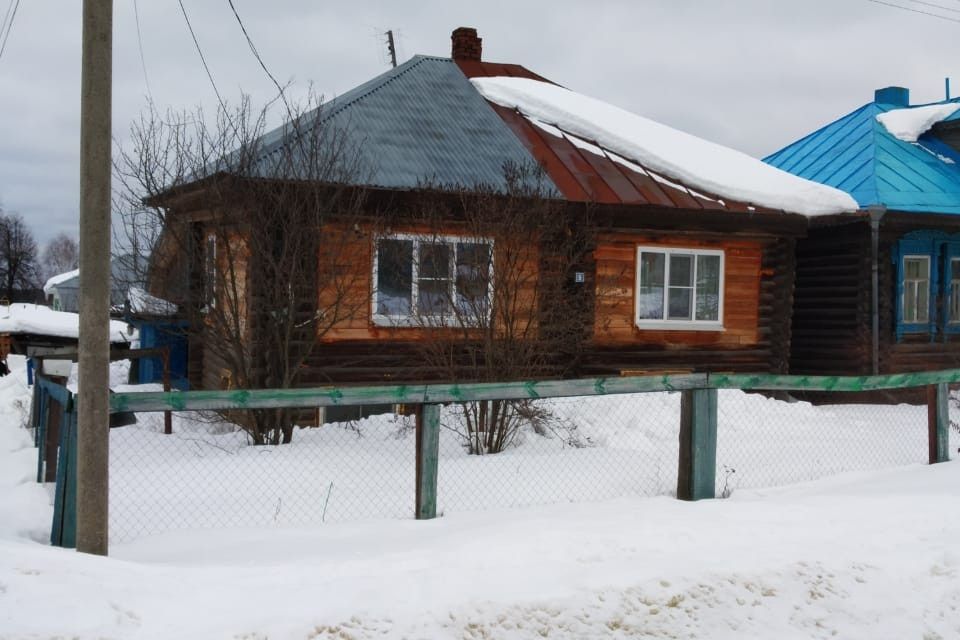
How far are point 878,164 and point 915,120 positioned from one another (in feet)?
9.27

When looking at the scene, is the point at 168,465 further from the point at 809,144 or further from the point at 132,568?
the point at 809,144

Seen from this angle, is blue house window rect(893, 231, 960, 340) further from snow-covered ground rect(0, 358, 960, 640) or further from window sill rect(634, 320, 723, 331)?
snow-covered ground rect(0, 358, 960, 640)

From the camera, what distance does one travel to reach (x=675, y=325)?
44.4 ft

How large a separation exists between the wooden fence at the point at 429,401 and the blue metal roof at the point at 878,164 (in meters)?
8.62

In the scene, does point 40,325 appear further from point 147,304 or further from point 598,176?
point 598,176

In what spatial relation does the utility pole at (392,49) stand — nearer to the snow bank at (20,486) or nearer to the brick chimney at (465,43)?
the brick chimney at (465,43)

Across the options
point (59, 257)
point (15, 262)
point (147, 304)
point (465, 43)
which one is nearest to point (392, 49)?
point (465, 43)

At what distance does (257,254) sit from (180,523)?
141 inches

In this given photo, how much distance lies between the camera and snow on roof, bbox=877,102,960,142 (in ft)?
57.1

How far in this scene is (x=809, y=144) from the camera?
1905 cm

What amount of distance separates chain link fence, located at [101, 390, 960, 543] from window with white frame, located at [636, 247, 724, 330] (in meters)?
2.05

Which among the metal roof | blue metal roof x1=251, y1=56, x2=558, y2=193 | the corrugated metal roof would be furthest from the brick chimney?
the corrugated metal roof

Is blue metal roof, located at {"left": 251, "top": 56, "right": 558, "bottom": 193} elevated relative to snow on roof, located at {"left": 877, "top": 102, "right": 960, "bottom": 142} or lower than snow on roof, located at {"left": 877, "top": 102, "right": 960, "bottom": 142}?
lower

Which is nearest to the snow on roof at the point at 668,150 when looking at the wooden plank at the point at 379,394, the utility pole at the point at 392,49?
the wooden plank at the point at 379,394
